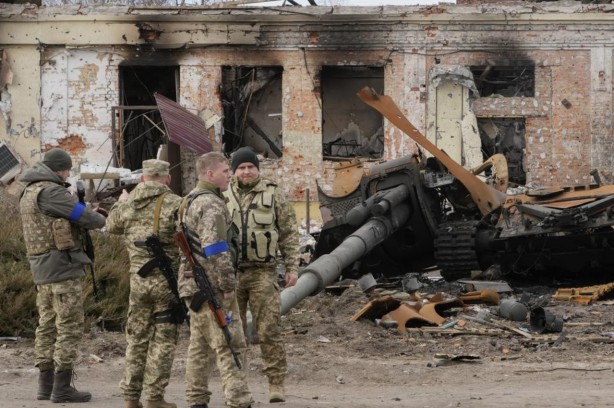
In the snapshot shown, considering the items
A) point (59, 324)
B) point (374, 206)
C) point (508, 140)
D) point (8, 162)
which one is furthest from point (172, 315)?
point (508, 140)

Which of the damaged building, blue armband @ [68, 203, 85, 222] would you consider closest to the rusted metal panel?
the damaged building

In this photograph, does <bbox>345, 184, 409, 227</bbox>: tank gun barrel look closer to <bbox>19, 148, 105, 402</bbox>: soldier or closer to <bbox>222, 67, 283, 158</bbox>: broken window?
<bbox>19, 148, 105, 402</bbox>: soldier

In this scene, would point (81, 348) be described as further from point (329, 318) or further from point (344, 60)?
point (344, 60)

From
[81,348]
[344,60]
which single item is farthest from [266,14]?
[81,348]

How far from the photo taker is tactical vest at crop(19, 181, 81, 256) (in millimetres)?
9322

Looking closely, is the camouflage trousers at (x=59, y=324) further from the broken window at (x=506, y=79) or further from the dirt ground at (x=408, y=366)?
the broken window at (x=506, y=79)

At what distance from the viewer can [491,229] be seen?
57.2 feet

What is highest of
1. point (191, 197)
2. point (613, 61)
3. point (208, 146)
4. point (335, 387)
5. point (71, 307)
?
point (613, 61)

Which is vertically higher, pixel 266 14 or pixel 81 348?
pixel 266 14

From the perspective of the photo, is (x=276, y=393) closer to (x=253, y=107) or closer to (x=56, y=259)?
(x=56, y=259)

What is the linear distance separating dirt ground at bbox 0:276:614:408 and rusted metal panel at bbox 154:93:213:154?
11.9 m

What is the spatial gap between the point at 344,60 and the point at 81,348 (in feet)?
50.2

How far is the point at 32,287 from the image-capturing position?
13.3m

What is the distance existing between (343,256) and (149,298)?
7.14m
